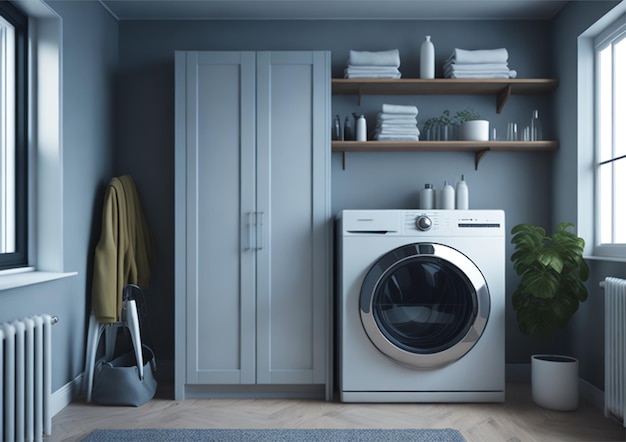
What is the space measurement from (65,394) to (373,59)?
2.48m

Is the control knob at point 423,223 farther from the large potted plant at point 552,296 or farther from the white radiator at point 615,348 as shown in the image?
the white radiator at point 615,348

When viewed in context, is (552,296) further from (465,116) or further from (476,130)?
(465,116)

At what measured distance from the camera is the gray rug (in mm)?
2584

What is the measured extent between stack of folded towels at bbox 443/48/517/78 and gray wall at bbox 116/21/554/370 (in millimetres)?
268

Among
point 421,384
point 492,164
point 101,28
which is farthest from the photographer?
point 492,164

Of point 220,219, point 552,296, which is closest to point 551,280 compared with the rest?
point 552,296

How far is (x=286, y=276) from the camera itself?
10.7 feet

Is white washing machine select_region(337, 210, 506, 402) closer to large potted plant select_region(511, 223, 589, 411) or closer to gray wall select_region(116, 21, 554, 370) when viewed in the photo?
large potted plant select_region(511, 223, 589, 411)

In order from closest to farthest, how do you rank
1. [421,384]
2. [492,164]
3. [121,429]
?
1. [121,429]
2. [421,384]
3. [492,164]

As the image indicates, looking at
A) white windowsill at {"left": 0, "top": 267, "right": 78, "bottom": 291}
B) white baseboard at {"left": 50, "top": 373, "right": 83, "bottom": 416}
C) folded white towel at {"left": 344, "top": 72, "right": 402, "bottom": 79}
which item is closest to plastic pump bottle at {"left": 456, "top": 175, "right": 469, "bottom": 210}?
folded white towel at {"left": 344, "top": 72, "right": 402, "bottom": 79}

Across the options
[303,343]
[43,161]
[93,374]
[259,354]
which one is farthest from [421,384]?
[43,161]

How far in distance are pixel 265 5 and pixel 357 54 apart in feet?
2.00

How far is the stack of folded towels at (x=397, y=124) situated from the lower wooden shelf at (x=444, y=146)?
0.05 m

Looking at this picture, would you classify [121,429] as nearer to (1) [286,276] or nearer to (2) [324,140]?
(1) [286,276]
